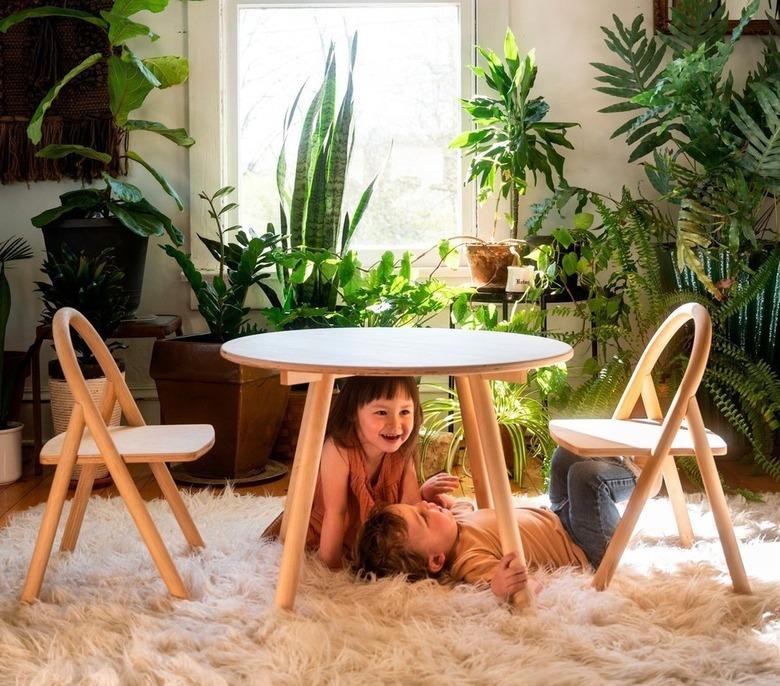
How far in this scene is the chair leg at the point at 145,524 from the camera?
224 centimetres

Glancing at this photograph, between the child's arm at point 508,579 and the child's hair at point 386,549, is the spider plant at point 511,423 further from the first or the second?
the child's arm at point 508,579

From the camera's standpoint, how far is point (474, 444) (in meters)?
2.62

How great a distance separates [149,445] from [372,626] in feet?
2.34

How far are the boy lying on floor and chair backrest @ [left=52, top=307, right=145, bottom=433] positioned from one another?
0.68m

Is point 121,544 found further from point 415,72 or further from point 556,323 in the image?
point 415,72

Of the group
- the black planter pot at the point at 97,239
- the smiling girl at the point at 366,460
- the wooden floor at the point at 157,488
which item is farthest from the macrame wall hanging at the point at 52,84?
the smiling girl at the point at 366,460

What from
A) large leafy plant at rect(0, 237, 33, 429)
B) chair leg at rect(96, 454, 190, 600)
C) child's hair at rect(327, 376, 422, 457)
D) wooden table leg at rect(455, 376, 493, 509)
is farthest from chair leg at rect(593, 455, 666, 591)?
large leafy plant at rect(0, 237, 33, 429)

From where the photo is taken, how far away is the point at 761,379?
3.37 m

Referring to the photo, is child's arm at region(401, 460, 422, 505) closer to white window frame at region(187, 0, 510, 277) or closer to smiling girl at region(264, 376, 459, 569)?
smiling girl at region(264, 376, 459, 569)

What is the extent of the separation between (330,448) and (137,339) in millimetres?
1980

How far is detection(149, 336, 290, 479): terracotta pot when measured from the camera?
3.48m

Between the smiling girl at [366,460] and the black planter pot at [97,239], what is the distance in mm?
1488

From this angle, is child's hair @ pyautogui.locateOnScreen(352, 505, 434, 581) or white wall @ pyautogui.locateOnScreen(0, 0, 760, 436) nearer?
child's hair @ pyautogui.locateOnScreen(352, 505, 434, 581)

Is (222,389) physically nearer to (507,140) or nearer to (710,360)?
(507,140)
